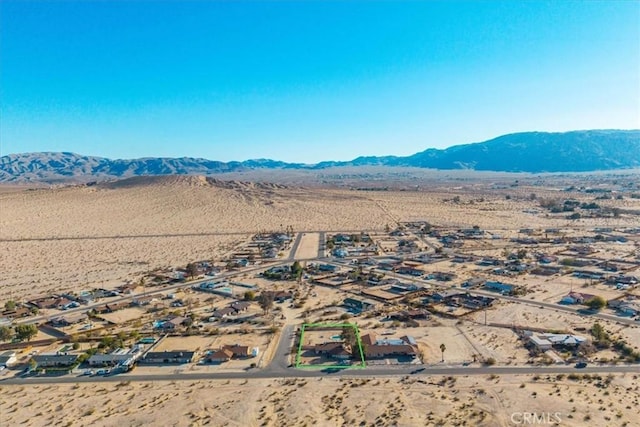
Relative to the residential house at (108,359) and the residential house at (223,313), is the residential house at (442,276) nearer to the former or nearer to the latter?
the residential house at (223,313)

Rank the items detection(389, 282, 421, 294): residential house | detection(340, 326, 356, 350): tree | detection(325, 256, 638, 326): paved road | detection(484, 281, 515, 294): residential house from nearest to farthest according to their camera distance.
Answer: detection(340, 326, 356, 350): tree → detection(325, 256, 638, 326): paved road → detection(484, 281, 515, 294): residential house → detection(389, 282, 421, 294): residential house

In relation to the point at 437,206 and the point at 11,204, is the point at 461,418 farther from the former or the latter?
the point at 11,204

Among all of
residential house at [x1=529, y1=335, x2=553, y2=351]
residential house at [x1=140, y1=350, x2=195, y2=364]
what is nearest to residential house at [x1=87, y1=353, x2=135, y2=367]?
residential house at [x1=140, y1=350, x2=195, y2=364]

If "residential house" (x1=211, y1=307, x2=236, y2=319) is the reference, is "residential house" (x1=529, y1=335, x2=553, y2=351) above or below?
below

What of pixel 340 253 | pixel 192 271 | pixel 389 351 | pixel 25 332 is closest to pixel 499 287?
pixel 389 351

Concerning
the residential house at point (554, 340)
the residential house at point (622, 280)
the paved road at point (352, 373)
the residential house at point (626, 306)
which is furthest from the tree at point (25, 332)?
the residential house at point (622, 280)

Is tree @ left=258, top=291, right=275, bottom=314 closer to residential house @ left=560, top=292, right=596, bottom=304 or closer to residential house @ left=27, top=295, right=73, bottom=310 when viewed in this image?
residential house @ left=27, top=295, right=73, bottom=310

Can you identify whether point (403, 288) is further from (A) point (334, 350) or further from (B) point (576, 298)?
(A) point (334, 350)

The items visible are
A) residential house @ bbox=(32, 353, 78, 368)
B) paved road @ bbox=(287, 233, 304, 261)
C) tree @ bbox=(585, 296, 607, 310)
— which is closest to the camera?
residential house @ bbox=(32, 353, 78, 368)
